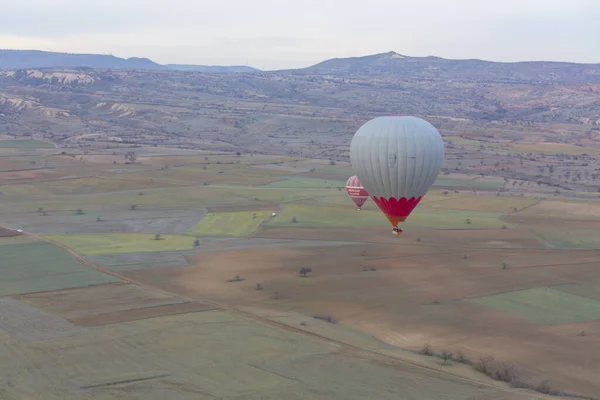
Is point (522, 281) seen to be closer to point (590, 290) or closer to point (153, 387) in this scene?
point (590, 290)

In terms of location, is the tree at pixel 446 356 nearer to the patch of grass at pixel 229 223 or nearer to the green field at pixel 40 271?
the green field at pixel 40 271

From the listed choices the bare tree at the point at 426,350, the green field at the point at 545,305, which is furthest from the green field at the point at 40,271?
the green field at the point at 545,305

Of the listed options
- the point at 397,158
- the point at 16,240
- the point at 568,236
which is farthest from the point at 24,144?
the point at 397,158

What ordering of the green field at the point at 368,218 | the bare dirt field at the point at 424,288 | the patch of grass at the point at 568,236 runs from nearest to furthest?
1. the bare dirt field at the point at 424,288
2. the patch of grass at the point at 568,236
3. the green field at the point at 368,218

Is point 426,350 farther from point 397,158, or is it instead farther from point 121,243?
point 121,243

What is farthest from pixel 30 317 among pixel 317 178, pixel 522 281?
pixel 317 178

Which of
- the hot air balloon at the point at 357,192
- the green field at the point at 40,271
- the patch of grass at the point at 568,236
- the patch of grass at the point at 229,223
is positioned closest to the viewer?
the green field at the point at 40,271

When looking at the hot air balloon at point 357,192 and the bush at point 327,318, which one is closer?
the bush at point 327,318
